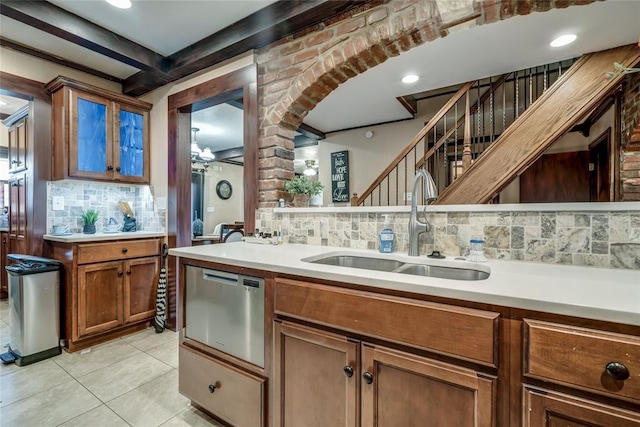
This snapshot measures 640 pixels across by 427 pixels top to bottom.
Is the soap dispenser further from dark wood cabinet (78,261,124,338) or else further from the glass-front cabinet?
the glass-front cabinet

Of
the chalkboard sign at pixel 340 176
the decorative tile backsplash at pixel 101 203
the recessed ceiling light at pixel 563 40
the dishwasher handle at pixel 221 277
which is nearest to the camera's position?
the dishwasher handle at pixel 221 277

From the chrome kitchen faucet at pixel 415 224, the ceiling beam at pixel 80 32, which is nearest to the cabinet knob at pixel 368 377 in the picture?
the chrome kitchen faucet at pixel 415 224

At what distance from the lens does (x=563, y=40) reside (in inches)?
94.9

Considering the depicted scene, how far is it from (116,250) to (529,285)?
2.99 meters

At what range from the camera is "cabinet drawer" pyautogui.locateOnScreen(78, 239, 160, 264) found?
2398 millimetres

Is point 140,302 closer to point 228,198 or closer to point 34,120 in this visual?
point 34,120

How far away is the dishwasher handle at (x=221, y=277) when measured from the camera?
56.3 inches

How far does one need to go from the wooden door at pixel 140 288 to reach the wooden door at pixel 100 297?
0.05 m

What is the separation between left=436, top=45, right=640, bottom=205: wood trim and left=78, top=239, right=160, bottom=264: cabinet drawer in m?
3.21

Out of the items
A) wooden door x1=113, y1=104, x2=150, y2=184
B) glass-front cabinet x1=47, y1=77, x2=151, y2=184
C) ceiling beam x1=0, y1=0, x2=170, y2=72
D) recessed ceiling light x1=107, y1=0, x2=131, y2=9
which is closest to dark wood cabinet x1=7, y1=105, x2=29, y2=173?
glass-front cabinet x1=47, y1=77, x2=151, y2=184

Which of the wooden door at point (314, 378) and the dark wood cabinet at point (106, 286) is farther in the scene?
the dark wood cabinet at point (106, 286)

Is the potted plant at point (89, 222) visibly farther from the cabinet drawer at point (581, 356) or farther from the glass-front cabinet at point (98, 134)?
the cabinet drawer at point (581, 356)

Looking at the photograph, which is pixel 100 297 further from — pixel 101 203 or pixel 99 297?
pixel 101 203

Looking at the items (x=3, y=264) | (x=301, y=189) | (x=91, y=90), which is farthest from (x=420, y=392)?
(x=3, y=264)
